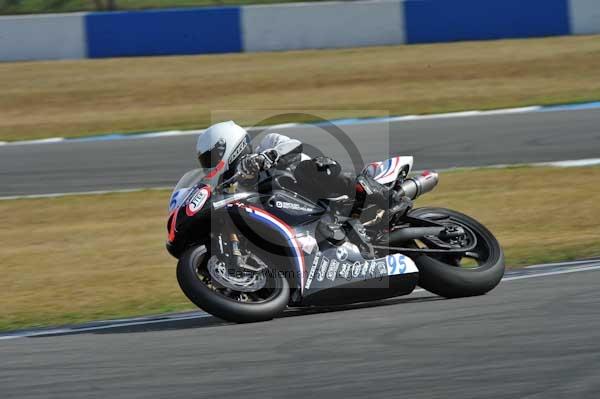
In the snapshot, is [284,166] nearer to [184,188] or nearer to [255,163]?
[255,163]

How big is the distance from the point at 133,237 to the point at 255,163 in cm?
405

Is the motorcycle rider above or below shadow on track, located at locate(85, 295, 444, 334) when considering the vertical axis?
above

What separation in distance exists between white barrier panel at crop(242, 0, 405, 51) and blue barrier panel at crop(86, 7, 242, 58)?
377mm

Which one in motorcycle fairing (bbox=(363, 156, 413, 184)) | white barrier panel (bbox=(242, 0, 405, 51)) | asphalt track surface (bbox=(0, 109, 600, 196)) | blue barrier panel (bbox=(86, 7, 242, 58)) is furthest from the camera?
white barrier panel (bbox=(242, 0, 405, 51))

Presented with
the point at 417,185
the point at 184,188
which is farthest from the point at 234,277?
the point at 417,185

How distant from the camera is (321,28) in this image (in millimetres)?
18375

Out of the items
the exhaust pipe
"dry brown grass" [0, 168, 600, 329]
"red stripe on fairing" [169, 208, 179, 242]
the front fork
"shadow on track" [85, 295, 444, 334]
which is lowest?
"dry brown grass" [0, 168, 600, 329]

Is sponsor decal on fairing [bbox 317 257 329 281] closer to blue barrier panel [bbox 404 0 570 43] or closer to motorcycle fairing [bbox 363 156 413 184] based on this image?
motorcycle fairing [bbox 363 156 413 184]

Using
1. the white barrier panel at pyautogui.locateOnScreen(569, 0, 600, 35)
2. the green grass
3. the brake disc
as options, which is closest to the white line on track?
the brake disc

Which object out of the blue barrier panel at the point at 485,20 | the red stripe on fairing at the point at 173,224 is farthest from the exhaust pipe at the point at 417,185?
the blue barrier panel at the point at 485,20

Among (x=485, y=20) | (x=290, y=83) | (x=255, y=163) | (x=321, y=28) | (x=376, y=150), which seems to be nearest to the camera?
(x=255, y=163)

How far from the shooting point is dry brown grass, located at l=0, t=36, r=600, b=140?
50.9ft

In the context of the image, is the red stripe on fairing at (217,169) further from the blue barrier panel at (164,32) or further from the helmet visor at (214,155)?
the blue barrier panel at (164,32)

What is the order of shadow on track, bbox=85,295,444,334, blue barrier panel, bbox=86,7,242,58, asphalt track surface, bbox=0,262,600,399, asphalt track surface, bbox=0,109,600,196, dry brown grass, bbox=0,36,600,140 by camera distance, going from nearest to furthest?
asphalt track surface, bbox=0,262,600,399
shadow on track, bbox=85,295,444,334
asphalt track surface, bbox=0,109,600,196
dry brown grass, bbox=0,36,600,140
blue barrier panel, bbox=86,7,242,58
